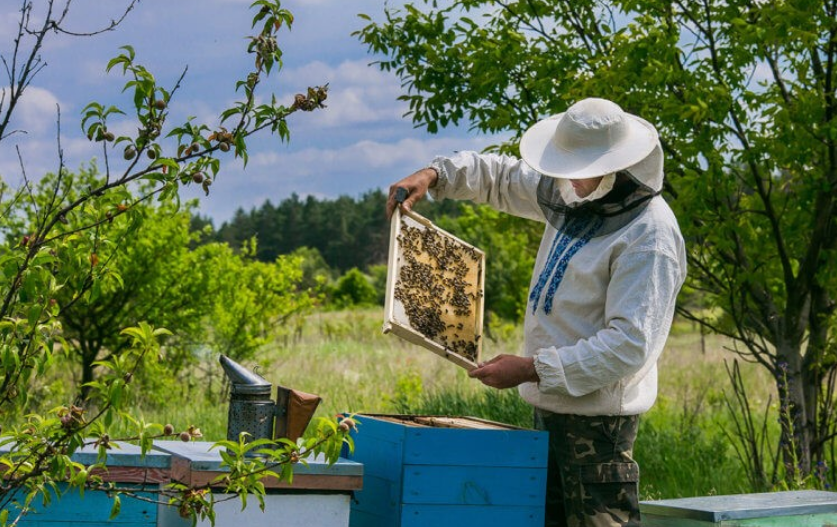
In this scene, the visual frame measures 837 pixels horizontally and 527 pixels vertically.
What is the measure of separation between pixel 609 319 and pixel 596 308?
120mm

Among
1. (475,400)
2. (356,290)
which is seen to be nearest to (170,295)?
(475,400)

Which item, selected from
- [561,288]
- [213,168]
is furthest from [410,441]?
[213,168]

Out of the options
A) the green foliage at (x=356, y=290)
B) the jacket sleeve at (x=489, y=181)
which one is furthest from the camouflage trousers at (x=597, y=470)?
the green foliage at (x=356, y=290)

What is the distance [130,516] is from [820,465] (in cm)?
453

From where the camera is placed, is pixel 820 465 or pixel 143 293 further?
pixel 143 293

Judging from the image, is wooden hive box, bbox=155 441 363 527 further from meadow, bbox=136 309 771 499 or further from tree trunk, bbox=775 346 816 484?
tree trunk, bbox=775 346 816 484

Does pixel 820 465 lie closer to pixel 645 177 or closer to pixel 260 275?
pixel 645 177

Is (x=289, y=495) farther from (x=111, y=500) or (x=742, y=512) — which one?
(x=742, y=512)

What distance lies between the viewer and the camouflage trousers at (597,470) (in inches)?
127

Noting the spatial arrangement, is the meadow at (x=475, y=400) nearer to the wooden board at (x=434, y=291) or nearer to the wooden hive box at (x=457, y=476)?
the wooden board at (x=434, y=291)

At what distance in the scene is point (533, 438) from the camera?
3207 millimetres

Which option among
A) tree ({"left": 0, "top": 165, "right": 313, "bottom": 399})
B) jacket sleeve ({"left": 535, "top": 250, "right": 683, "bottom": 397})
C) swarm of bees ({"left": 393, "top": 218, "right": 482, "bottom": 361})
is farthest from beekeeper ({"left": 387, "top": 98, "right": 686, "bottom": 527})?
tree ({"left": 0, "top": 165, "right": 313, "bottom": 399})

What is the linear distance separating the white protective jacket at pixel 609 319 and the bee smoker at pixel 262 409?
738mm

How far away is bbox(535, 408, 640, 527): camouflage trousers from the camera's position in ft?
10.6
